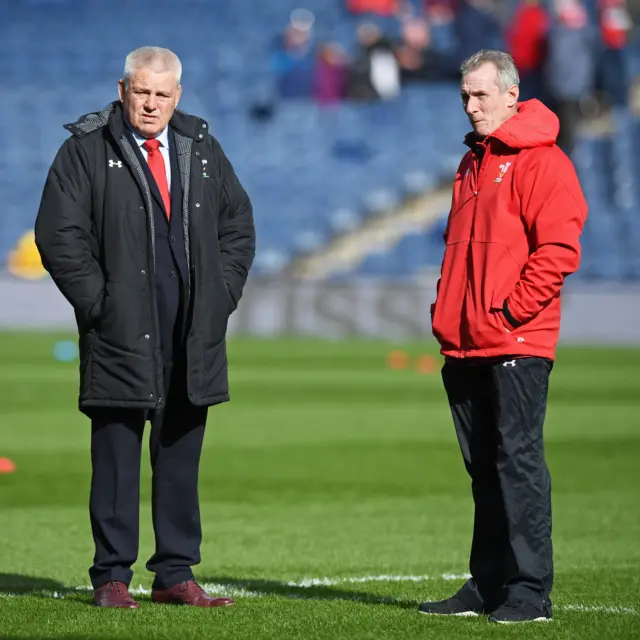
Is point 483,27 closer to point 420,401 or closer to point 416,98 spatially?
point 416,98

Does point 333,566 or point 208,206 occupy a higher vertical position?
point 208,206

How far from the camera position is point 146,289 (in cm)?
552

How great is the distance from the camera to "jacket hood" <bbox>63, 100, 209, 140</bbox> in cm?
555

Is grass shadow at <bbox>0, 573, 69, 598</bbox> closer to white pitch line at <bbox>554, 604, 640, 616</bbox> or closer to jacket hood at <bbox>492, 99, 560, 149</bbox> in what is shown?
Answer: white pitch line at <bbox>554, 604, 640, 616</bbox>

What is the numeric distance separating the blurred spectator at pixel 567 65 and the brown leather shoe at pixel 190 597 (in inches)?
1036

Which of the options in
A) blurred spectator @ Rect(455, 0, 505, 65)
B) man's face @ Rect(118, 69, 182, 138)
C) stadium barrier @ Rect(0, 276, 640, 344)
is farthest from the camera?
blurred spectator @ Rect(455, 0, 505, 65)

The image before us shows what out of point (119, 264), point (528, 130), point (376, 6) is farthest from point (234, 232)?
point (376, 6)

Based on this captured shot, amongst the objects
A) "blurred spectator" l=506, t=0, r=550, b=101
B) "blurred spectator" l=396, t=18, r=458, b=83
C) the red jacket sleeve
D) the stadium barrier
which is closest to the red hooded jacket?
the red jacket sleeve

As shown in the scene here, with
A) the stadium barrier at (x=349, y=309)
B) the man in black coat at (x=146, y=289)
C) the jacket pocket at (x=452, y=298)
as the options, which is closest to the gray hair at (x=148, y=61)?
the man in black coat at (x=146, y=289)

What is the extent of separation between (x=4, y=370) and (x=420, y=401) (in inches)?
245

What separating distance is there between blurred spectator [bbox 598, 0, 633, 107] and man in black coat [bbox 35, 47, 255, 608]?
95.0ft

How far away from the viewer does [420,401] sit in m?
16.8

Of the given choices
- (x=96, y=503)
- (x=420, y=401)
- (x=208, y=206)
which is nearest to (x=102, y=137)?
(x=208, y=206)

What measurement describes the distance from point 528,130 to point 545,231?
1.26 ft
